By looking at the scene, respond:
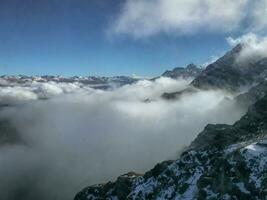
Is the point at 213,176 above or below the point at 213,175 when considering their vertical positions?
below

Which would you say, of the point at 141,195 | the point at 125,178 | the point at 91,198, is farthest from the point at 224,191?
the point at 91,198

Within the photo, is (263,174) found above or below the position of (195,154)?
below

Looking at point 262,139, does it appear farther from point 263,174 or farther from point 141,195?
point 141,195

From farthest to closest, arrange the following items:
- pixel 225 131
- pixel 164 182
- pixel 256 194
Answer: pixel 225 131 < pixel 164 182 < pixel 256 194

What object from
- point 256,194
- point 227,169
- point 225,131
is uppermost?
point 225,131

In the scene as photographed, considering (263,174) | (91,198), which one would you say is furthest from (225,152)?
(91,198)

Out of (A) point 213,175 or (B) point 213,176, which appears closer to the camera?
(B) point 213,176

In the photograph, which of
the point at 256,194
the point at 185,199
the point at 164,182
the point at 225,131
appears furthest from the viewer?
the point at 225,131

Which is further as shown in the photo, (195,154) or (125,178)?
(125,178)
